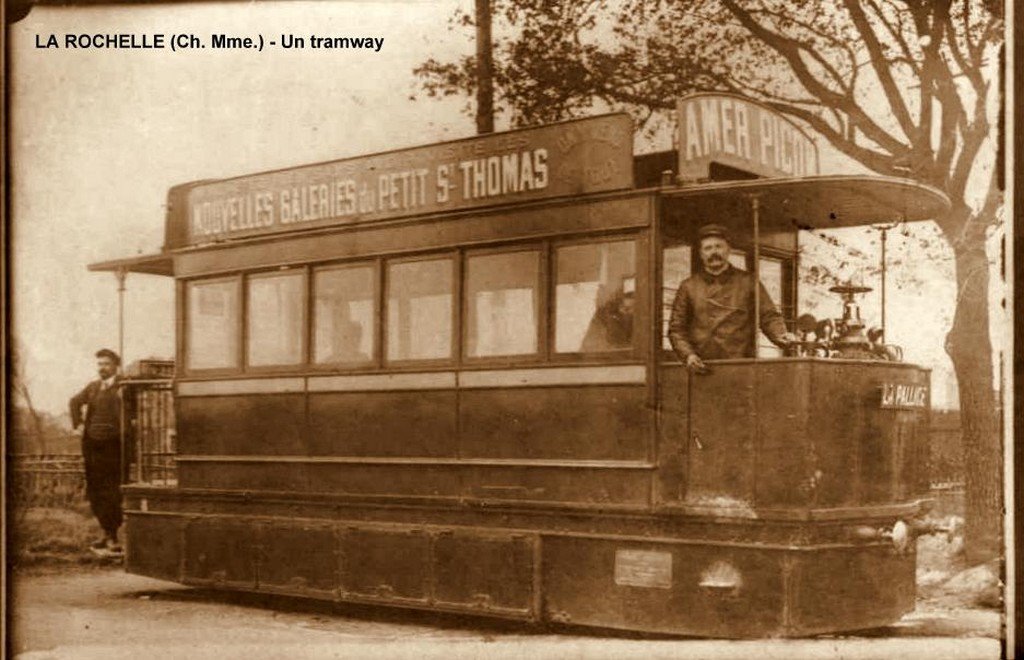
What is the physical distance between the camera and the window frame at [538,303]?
6.72m

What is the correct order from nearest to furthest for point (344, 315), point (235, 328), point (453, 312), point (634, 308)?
point (634, 308)
point (453, 312)
point (344, 315)
point (235, 328)

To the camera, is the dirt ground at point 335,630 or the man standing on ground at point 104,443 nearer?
the dirt ground at point 335,630

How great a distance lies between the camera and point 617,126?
6504 mm

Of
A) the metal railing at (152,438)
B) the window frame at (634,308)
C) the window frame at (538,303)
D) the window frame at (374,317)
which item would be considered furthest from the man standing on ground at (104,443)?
the window frame at (634,308)

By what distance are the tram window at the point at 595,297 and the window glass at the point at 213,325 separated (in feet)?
8.35

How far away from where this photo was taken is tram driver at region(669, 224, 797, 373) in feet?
21.2

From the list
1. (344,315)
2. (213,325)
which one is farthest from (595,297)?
(213,325)

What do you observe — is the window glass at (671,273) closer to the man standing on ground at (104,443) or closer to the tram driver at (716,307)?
the tram driver at (716,307)

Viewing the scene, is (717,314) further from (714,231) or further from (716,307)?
(714,231)

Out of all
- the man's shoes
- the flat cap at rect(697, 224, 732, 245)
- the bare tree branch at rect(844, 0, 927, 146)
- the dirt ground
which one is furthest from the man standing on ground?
the bare tree branch at rect(844, 0, 927, 146)

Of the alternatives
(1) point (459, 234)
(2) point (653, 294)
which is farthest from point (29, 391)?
(2) point (653, 294)

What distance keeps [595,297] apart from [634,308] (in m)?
0.25

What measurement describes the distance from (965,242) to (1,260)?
5.74m

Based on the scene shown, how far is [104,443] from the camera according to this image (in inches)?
323
